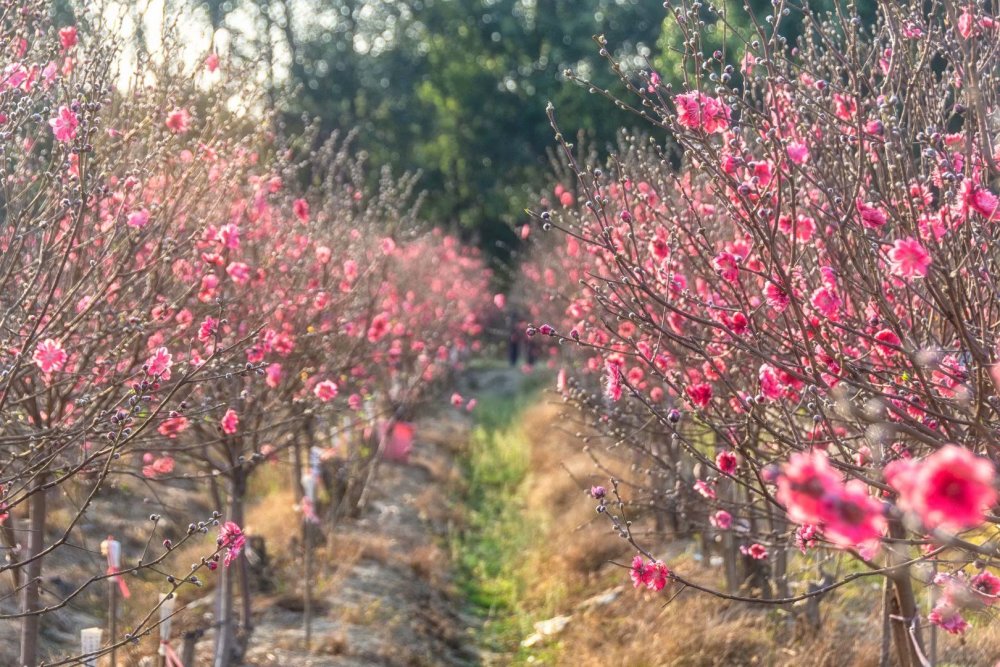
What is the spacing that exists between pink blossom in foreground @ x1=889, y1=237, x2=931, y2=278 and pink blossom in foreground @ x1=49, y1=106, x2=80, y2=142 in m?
2.95

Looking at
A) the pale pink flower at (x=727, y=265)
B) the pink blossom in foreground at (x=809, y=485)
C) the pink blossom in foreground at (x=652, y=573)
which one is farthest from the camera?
the pink blossom in foreground at (x=652, y=573)

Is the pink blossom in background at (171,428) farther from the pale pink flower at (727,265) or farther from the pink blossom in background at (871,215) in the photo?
the pink blossom in background at (871,215)

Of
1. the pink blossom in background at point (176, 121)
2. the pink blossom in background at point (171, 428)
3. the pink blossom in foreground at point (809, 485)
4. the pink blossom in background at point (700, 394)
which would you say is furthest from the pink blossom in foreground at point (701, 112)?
the pink blossom in background at point (176, 121)

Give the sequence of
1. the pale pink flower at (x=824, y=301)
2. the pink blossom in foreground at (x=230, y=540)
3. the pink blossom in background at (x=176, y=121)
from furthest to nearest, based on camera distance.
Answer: the pink blossom in background at (x=176, y=121)
the pink blossom in foreground at (x=230, y=540)
the pale pink flower at (x=824, y=301)

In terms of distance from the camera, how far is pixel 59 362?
3865mm

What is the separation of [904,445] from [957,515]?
2783mm

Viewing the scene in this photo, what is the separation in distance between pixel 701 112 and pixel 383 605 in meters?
5.77

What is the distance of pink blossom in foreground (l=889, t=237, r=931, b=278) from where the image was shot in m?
2.61

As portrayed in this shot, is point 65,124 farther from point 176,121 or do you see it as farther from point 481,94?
point 481,94

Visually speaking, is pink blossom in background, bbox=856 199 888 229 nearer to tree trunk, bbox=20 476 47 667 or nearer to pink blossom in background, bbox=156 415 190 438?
pink blossom in background, bbox=156 415 190 438

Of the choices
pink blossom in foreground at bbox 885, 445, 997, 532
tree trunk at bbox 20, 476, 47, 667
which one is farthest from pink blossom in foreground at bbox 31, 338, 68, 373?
pink blossom in foreground at bbox 885, 445, 997, 532

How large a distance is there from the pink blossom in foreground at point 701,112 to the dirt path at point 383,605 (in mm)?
4813

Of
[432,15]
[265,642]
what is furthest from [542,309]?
[432,15]

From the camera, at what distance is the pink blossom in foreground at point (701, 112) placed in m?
3.45
